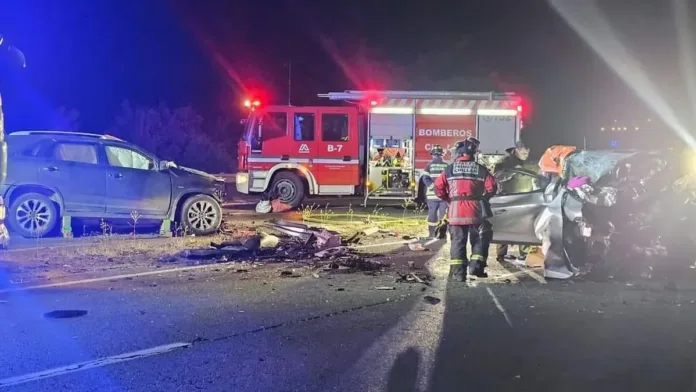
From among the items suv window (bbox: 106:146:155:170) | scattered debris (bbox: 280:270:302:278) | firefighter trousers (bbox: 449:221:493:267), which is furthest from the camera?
suv window (bbox: 106:146:155:170)

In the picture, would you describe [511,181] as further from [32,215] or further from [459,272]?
[32,215]

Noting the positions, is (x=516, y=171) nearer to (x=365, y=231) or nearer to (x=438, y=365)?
(x=365, y=231)

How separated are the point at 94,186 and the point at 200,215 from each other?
167 centimetres

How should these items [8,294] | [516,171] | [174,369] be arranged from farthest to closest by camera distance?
[516,171], [8,294], [174,369]

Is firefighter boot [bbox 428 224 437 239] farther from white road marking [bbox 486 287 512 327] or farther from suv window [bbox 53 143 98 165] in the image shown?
suv window [bbox 53 143 98 165]

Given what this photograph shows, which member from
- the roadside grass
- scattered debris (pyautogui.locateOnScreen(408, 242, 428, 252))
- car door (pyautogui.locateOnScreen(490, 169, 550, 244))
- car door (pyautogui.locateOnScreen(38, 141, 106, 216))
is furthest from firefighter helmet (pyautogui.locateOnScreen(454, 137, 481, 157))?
car door (pyautogui.locateOnScreen(38, 141, 106, 216))

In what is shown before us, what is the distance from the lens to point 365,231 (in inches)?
454

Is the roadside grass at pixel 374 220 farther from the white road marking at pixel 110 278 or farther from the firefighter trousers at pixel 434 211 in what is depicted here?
the white road marking at pixel 110 278

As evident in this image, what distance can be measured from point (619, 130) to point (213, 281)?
655 inches

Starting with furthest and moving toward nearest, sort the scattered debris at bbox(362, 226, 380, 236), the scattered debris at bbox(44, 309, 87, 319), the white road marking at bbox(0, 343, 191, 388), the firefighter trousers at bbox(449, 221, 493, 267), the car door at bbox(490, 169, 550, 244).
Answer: the scattered debris at bbox(362, 226, 380, 236), the car door at bbox(490, 169, 550, 244), the firefighter trousers at bbox(449, 221, 493, 267), the scattered debris at bbox(44, 309, 87, 319), the white road marking at bbox(0, 343, 191, 388)

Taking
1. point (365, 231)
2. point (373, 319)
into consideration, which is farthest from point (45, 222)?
point (373, 319)

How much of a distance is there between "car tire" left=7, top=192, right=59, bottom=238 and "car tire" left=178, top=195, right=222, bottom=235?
191 centimetres

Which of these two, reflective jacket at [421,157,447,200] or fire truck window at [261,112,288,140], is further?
fire truck window at [261,112,288,140]

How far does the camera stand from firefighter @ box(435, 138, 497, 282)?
24.4 feet
